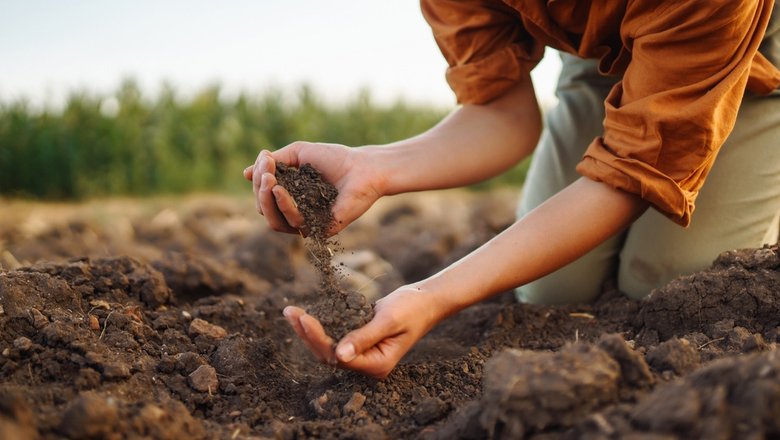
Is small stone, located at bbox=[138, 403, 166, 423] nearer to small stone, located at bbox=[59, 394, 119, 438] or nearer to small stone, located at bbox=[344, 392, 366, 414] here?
small stone, located at bbox=[59, 394, 119, 438]

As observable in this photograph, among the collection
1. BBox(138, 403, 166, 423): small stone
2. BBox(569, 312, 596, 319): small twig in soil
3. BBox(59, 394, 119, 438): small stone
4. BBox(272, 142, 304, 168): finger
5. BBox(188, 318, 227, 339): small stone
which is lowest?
BBox(569, 312, 596, 319): small twig in soil

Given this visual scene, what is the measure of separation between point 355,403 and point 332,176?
62 cm

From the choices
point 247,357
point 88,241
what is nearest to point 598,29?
point 247,357

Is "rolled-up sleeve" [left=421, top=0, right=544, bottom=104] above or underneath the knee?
above

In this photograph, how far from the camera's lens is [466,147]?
225 centimetres

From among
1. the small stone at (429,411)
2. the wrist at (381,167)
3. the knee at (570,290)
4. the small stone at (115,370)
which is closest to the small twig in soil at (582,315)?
the knee at (570,290)

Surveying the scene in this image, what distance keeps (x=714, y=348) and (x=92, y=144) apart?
4629 millimetres

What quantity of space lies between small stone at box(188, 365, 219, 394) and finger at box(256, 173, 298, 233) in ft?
1.29

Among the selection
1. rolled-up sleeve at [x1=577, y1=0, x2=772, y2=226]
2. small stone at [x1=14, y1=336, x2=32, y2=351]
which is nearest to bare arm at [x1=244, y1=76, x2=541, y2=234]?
rolled-up sleeve at [x1=577, y1=0, x2=772, y2=226]

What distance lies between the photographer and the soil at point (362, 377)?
126 cm

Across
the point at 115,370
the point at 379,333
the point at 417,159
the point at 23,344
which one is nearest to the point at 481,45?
the point at 417,159

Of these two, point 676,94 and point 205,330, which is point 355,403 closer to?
point 205,330

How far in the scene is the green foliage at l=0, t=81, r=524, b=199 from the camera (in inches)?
199

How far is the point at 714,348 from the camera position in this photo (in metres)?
1.72
